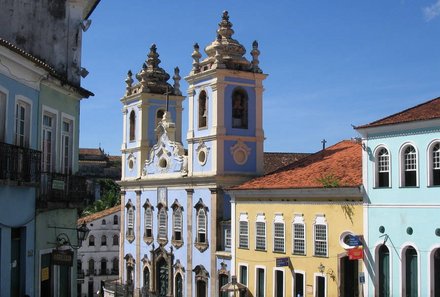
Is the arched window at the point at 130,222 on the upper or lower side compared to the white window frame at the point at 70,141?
lower

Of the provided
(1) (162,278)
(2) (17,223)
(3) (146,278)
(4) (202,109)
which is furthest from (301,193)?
(3) (146,278)

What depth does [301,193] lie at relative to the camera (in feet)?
93.8

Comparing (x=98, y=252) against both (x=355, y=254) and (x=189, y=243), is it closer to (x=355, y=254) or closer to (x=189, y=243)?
(x=189, y=243)

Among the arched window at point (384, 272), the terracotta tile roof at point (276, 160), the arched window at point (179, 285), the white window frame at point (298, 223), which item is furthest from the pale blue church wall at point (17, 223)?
the terracotta tile roof at point (276, 160)

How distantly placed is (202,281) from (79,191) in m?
20.4

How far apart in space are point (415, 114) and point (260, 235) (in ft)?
32.4

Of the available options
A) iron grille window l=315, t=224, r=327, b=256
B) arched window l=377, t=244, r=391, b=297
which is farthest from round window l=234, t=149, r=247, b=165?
arched window l=377, t=244, r=391, b=297

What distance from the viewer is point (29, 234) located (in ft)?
49.9

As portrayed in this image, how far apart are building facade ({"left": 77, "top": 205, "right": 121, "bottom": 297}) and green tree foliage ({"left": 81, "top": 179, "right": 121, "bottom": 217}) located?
536cm

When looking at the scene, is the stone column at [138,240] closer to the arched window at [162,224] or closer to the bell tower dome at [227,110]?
the arched window at [162,224]

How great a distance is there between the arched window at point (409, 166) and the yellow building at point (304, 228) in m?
2.18

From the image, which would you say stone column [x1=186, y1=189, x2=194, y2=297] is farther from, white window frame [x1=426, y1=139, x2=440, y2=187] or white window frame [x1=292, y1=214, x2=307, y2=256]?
white window frame [x1=426, y1=139, x2=440, y2=187]

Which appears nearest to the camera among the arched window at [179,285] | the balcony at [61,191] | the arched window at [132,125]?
the balcony at [61,191]

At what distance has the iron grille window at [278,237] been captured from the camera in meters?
29.8
